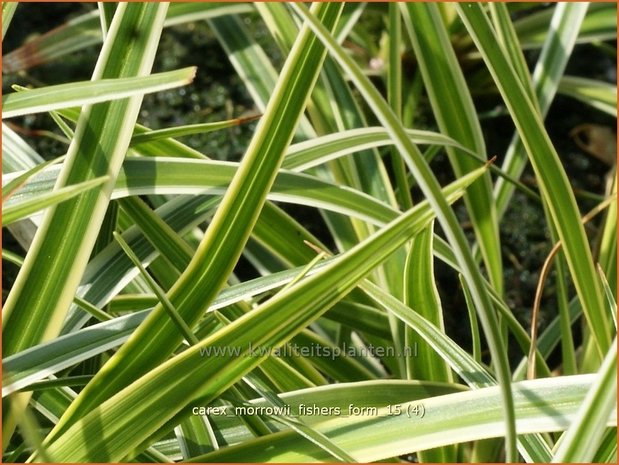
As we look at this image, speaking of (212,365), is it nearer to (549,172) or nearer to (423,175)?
(423,175)

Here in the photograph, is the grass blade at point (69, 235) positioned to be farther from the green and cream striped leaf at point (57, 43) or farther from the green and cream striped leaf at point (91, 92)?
the green and cream striped leaf at point (57, 43)

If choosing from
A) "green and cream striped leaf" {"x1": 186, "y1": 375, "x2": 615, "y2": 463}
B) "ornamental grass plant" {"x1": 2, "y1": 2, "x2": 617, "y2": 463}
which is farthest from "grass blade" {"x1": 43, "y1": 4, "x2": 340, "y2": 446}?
"green and cream striped leaf" {"x1": 186, "y1": 375, "x2": 615, "y2": 463}

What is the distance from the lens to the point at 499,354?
1.55ft

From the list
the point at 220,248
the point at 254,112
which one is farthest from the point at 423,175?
the point at 254,112

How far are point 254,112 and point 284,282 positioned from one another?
65 centimetres

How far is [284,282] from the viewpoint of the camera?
72 centimetres

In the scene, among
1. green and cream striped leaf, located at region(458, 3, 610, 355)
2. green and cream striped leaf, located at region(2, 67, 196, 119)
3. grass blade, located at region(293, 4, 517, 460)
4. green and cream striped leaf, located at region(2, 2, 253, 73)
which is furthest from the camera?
green and cream striped leaf, located at region(2, 2, 253, 73)

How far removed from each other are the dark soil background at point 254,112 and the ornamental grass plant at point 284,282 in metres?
0.16

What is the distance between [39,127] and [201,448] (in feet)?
2.58

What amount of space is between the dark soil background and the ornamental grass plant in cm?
16

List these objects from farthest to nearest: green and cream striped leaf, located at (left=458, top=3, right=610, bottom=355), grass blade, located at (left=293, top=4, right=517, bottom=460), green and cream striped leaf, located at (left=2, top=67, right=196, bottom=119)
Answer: green and cream striped leaf, located at (left=458, top=3, right=610, bottom=355) < green and cream striped leaf, located at (left=2, top=67, right=196, bottom=119) < grass blade, located at (left=293, top=4, right=517, bottom=460)

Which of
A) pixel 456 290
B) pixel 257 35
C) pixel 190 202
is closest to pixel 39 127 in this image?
pixel 257 35

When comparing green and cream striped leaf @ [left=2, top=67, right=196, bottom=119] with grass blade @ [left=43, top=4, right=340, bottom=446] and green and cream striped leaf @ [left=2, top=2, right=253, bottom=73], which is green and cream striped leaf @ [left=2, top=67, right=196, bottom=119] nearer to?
grass blade @ [left=43, top=4, right=340, bottom=446]

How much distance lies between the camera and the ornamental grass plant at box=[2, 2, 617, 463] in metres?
0.60
